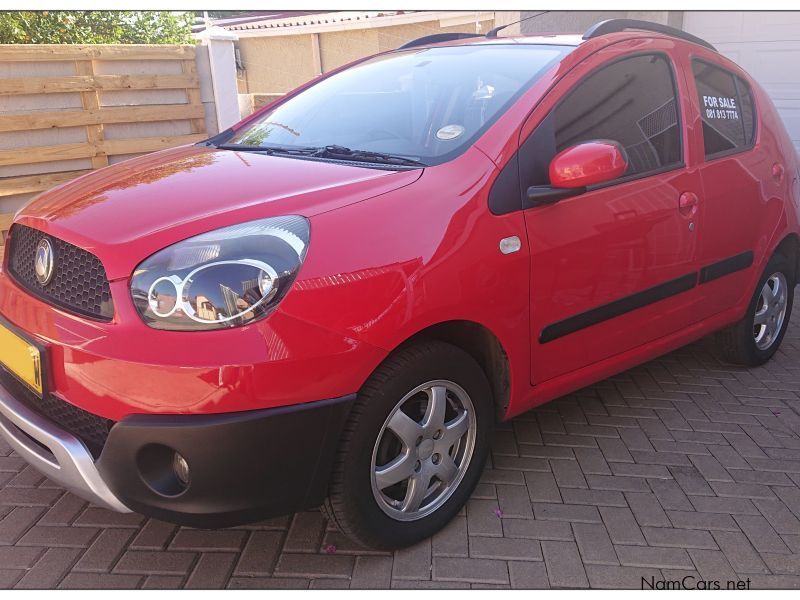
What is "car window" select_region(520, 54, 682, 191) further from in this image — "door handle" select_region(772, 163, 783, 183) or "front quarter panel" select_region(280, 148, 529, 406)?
"door handle" select_region(772, 163, 783, 183)

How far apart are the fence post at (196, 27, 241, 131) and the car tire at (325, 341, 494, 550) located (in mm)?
5235

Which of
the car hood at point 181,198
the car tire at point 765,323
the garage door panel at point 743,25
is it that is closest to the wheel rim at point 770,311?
the car tire at point 765,323

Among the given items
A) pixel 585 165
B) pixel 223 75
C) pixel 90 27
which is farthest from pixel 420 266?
pixel 90 27

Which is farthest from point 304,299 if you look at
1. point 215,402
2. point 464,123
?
point 464,123

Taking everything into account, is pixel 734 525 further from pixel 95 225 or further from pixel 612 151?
pixel 95 225

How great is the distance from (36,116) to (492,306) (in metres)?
4.93

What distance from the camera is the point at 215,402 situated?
194cm

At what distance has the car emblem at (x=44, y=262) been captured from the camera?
87.5 inches

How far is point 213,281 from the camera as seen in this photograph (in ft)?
6.47

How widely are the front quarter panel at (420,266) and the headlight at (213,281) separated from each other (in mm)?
67

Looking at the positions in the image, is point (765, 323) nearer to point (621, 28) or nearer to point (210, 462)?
point (621, 28)

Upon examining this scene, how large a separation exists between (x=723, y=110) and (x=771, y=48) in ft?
15.0

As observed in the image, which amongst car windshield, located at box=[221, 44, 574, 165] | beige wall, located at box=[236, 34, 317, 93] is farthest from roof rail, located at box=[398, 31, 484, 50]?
beige wall, located at box=[236, 34, 317, 93]

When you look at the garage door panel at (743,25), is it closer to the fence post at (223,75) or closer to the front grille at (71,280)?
the fence post at (223,75)
